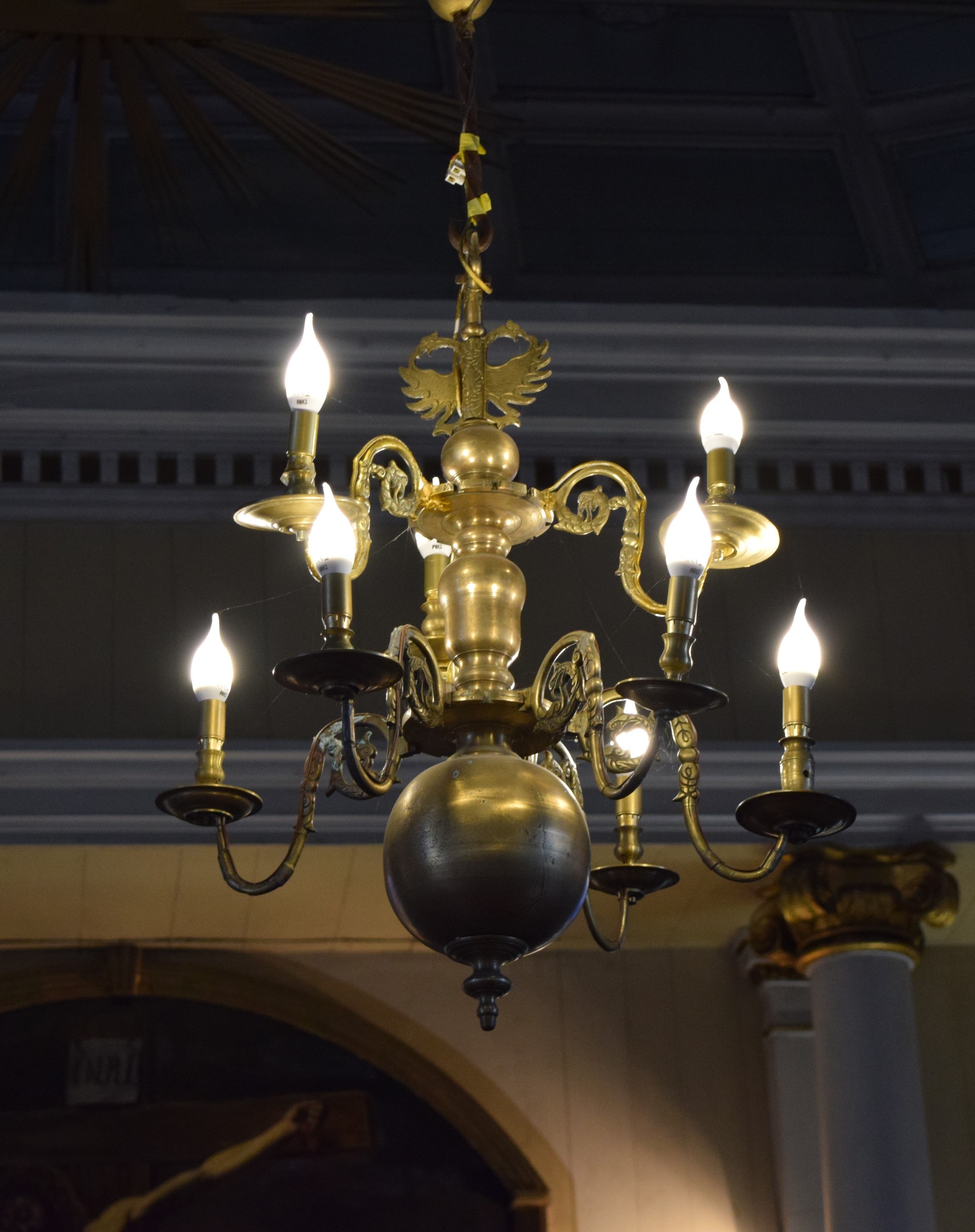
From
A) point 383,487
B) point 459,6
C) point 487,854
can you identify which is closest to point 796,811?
point 487,854

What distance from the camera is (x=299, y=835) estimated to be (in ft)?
9.94

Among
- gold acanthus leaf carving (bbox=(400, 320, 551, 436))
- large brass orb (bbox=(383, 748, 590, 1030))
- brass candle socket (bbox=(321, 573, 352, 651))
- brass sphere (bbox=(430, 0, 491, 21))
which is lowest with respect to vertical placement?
large brass orb (bbox=(383, 748, 590, 1030))

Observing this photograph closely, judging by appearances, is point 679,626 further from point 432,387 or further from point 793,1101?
point 793,1101

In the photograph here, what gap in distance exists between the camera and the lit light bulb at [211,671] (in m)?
3.08

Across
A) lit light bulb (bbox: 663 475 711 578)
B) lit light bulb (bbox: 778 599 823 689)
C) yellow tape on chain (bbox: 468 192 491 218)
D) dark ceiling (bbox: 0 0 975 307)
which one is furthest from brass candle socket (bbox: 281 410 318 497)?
dark ceiling (bbox: 0 0 975 307)

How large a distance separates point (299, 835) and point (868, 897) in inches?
113

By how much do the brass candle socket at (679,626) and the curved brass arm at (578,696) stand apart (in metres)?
0.20

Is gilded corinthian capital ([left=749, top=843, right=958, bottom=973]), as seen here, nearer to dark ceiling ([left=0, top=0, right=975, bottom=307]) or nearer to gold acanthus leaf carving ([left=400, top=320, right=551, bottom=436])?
dark ceiling ([left=0, top=0, right=975, bottom=307])

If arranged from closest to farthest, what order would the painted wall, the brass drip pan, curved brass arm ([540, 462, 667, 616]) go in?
the brass drip pan, curved brass arm ([540, 462, 667, 616]), the painted wall

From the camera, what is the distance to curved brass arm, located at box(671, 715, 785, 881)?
299cm

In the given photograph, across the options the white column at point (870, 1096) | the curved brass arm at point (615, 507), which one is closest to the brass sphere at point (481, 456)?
Answer: the curved brass arm at point (615, 507)

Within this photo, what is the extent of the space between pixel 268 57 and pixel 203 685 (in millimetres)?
2325

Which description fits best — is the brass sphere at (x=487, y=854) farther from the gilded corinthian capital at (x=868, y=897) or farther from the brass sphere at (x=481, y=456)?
the gilded corinthian capital at (x=868, y=897)

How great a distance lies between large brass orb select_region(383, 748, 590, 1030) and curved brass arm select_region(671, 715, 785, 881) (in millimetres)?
309
